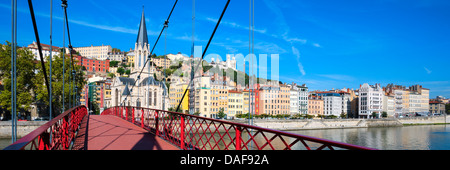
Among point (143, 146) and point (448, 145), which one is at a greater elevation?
point (143, 146)

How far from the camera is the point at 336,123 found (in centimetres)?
4759

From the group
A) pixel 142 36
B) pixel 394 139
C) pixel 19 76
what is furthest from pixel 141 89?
pixel 394 139

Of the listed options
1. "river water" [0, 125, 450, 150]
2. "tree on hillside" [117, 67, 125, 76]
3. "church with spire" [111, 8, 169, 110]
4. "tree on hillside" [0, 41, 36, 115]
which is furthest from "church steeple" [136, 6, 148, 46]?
"tree on hillside" [117, 67, 125, 76]

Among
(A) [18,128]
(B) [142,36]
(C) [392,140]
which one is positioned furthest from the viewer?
(B) [142,36]

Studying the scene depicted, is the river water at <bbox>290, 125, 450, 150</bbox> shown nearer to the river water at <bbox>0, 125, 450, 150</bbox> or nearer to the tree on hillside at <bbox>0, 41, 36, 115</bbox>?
the river water at <bbox>0, 125, 450, 150</bbox>

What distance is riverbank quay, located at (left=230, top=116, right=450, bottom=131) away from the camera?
129 feet

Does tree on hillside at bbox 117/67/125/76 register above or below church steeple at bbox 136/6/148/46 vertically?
below

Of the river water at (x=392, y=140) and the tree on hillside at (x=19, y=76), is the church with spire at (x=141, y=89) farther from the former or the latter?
the river water at (x=392, y=140)

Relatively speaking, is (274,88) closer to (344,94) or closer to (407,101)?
(344,94)

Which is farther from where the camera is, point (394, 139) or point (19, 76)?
point (394, 139)

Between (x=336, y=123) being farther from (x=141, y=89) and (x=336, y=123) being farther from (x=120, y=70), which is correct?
(x=120, y=70)
